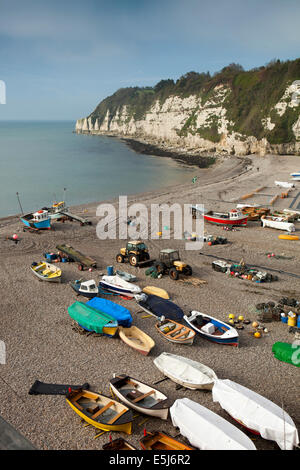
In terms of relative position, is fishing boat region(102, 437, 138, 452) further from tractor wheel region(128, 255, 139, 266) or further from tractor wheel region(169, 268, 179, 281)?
tractor wheel region(128, 255, 139, 266)

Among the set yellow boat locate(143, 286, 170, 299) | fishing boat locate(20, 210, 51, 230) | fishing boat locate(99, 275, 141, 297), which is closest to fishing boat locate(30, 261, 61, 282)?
fishing boat locate(99, 275, 141, 297)

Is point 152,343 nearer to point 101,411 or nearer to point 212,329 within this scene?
point 212,329

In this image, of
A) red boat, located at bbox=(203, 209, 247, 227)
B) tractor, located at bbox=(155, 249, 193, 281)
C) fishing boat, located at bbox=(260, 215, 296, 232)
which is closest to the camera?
tractor, located at bbox=(155, 249, 193, 281)

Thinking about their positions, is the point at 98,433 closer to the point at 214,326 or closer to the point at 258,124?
the point at 214,326

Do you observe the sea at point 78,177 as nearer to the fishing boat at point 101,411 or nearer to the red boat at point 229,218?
the red boat at point 229,218

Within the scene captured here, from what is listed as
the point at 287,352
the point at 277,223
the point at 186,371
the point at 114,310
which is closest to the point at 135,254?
the point at 114,310
